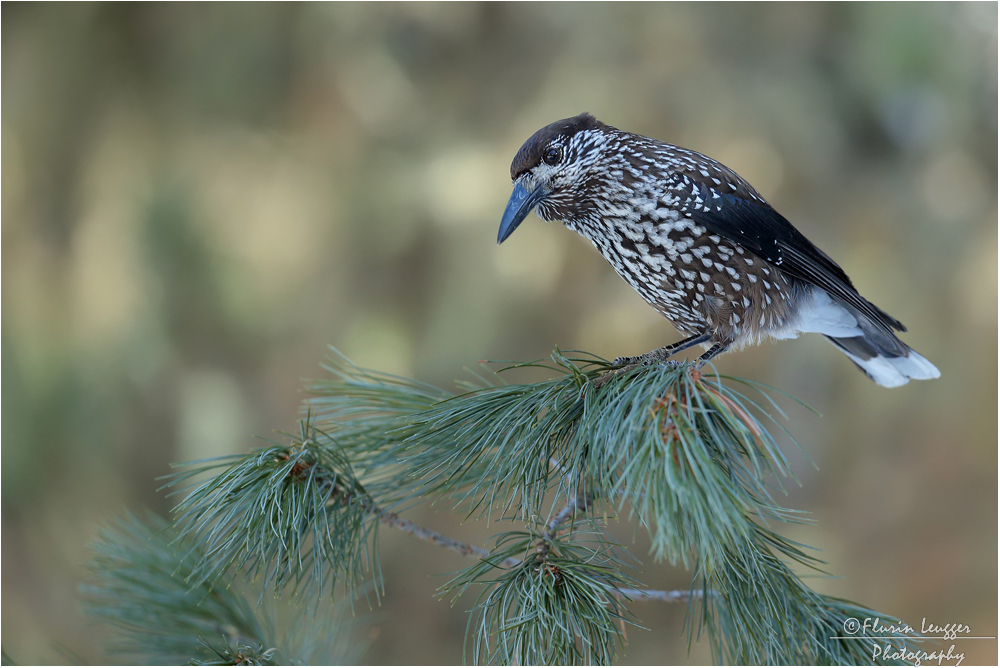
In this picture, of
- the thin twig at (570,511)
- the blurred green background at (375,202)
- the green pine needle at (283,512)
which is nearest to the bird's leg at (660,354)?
the thin twig at (570,511)

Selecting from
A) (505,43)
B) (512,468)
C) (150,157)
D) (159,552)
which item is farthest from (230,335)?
(512,468)

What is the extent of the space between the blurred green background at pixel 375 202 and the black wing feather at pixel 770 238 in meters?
0.85

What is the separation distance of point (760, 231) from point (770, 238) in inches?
1.3

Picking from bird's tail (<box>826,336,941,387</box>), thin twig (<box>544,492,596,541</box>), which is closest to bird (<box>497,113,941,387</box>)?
bird's tail (<box>826,336,941,387</box>)

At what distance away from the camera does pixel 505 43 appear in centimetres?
222

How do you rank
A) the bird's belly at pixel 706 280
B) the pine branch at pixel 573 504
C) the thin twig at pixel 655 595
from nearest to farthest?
the pine branch at pixel 573 504 → the thin twig at pixel 655 595 → the bird's belly at pixel 706 280

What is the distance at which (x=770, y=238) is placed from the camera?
133cm

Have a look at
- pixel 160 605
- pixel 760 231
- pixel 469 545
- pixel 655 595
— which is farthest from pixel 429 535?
pixel 760 231

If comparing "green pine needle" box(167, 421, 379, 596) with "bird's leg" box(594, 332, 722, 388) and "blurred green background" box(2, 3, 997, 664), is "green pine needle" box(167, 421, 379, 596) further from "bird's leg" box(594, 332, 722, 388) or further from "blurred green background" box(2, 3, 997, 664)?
"blurred green background" box(2, 3, 997, 664)

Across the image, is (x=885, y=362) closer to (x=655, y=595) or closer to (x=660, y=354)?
(x=660, y=354)

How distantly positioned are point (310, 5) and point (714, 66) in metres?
1.23

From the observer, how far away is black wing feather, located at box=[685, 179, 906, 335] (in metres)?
1.27

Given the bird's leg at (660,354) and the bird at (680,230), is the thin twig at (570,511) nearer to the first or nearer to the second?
the bird's leg at (660,354)

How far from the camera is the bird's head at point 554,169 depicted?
1.32m
